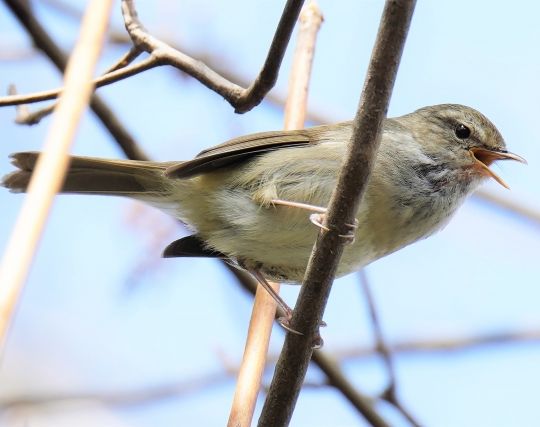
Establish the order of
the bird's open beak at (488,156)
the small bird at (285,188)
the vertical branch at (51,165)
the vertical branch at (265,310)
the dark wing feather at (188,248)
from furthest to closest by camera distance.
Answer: the bird's open beak at (488,156) → the dark wing feather at (188,248) → the small bird at (285,188) → the vertical branch at (265,310) → the vertical branch at (51,165)

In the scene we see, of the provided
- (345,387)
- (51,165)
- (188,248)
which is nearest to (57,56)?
(188,248)

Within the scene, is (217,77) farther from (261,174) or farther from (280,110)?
(280,110)

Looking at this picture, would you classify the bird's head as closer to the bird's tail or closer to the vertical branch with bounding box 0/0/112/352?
the bird's tail

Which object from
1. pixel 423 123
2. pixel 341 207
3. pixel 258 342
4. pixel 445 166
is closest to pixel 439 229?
pixel 445 166

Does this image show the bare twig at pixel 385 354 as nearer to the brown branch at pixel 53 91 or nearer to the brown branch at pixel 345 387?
the brown branch at pixel 345 387

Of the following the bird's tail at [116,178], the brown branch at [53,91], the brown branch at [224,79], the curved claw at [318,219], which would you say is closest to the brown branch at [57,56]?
the bird's tail at [116,178]

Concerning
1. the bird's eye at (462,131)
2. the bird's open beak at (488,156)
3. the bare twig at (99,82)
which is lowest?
the bare twig at (99,82)

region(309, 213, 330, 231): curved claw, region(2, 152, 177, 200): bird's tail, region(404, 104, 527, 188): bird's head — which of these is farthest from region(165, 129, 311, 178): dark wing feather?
region(309, 213, 330, 231): curved claw
